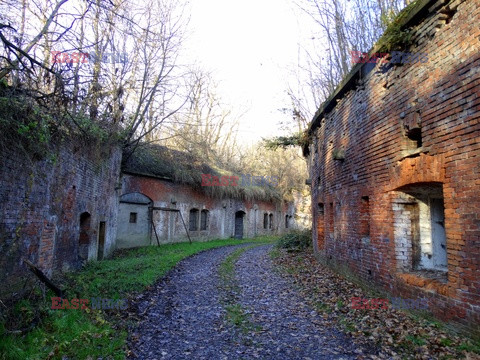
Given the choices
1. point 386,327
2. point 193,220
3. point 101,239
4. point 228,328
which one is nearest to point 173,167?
point 193,220

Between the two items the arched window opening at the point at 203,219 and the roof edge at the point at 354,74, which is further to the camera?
the arched window opening at the point at 203,219

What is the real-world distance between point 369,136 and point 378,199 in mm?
1337

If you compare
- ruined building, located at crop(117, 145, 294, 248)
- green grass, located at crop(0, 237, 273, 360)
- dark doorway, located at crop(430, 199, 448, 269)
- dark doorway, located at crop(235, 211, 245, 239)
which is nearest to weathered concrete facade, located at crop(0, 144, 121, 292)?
green grass, located at crop(0, 237, 273, 360)

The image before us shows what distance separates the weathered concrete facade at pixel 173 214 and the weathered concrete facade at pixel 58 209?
5.46 ft

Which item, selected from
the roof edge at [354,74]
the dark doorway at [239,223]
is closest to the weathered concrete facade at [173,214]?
the dark doorway at [239,223]

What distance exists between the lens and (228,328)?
523 centimetres

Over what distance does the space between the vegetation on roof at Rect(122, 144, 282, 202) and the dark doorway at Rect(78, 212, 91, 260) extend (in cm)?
510

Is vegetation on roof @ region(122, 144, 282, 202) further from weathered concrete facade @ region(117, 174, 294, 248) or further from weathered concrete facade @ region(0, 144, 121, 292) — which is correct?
weathered concrete facade @ region(0, 144, 121, 292)

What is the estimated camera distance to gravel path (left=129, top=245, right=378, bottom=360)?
4.34 m

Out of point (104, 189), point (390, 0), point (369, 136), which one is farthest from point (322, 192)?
point (104, 189)

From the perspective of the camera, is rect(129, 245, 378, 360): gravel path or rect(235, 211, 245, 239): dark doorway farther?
rect(235, 211, 245, 239): dark doorway

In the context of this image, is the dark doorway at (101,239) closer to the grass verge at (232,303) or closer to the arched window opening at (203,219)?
the grass verge at (232,303)

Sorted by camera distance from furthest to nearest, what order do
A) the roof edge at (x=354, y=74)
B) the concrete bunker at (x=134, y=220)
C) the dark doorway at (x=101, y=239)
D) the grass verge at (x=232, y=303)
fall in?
the concrete bunker at (x=134, y=220) → the dark doorway at (x=101, y=239) → the grass verge at (x=232, y=303) → the roof edge at (x=354, y=74)

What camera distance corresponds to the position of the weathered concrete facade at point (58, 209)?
5.43 metres
